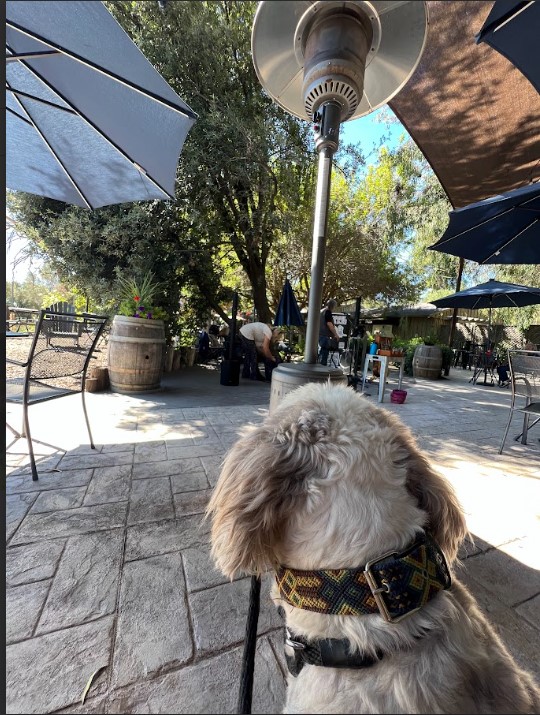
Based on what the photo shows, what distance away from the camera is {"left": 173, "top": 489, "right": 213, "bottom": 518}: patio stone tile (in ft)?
6.88

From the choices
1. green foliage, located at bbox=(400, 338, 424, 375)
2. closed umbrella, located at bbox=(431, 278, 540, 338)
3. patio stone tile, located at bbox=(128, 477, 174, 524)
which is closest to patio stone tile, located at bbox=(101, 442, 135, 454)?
patio stone tile, located at bbox=(128, 477, 174, 524)

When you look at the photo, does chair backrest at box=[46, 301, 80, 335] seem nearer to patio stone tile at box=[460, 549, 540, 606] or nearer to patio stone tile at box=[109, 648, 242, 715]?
patio stone tile at box=[109, 648, 242, 715]

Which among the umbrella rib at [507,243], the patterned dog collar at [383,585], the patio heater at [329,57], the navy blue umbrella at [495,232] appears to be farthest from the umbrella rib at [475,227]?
the patterned dog collar at [383,585]

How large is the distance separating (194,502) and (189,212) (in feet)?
20.8

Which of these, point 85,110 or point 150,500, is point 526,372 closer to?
point 150,500

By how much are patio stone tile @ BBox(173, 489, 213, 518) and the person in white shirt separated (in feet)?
16.3

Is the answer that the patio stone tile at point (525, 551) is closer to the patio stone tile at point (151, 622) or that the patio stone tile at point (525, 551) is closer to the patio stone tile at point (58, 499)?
the patio stone tile at point (151, 622)

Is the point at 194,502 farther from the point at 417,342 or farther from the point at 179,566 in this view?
the point at 417,342

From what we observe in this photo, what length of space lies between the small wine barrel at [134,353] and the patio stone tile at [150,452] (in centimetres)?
212

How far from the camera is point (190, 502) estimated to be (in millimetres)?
2203

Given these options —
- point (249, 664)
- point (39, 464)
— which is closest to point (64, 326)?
point (39, 464)

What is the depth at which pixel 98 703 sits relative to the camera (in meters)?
0.99

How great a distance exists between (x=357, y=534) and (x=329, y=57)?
1.81m

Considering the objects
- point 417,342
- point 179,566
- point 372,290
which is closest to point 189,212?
point 179,566
